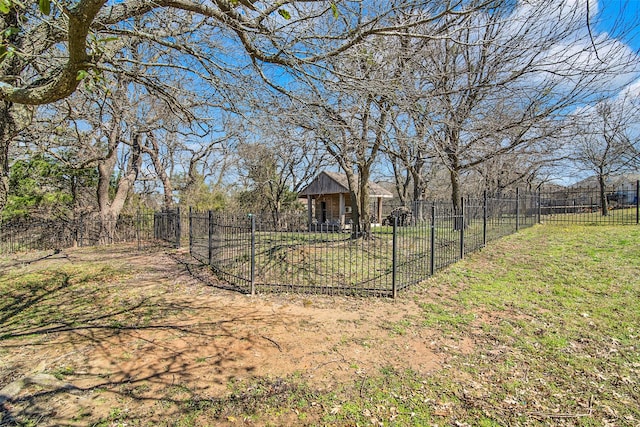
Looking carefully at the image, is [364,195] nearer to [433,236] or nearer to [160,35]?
[433,236]

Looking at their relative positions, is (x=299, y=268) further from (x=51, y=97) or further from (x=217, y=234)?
(x=51, y=97)

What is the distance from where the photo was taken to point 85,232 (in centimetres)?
1436

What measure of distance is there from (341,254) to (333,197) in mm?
13605

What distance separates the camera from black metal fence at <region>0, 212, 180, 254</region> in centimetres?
1306

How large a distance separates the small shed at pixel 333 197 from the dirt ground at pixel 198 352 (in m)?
14.4

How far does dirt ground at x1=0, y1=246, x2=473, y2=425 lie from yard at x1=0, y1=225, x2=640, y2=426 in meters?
0.02

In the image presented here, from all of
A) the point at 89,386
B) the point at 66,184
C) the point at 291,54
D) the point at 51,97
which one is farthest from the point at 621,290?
the point at 66,184

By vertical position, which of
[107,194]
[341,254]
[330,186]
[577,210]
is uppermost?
[330,186]

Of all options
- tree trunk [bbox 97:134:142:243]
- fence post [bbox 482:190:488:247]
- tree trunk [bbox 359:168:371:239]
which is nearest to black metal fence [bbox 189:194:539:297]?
fence post [bbox 482:190:488:247]

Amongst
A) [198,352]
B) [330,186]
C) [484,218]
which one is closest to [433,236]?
[484,218]

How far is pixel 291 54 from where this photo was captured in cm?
368

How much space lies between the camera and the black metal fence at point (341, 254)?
6934mm

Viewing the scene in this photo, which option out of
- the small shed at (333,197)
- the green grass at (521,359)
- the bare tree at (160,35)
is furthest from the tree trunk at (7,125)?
the small shed at (333,197)

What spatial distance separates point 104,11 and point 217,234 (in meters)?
5.93
